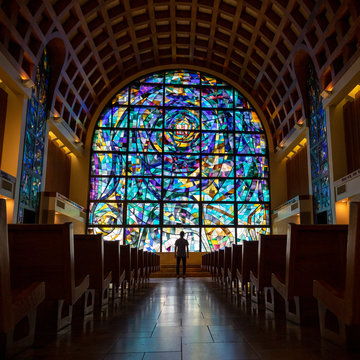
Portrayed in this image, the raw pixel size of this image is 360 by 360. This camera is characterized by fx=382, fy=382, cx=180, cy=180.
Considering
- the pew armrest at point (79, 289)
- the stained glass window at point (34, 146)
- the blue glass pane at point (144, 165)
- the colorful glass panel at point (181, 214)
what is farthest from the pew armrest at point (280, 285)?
the blue glass pane at point (144, 165)

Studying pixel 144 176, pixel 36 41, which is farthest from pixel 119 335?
pixel 144 176

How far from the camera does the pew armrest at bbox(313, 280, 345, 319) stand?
81.0 inches

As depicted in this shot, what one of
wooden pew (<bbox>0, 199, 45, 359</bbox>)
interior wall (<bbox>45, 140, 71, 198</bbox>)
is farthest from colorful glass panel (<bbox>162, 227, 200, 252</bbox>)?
wooden pew (<bbox>0, 199, 45, 359</bbox>)

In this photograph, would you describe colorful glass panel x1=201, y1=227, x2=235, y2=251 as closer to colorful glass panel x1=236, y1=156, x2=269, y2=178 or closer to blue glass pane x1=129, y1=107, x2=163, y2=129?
colorful glass panel x1=236, y1=156, x2=269, y2=178

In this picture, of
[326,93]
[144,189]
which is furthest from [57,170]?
[326,93]

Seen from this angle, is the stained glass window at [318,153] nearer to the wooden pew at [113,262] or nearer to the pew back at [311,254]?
the wooden pew at [113,262]

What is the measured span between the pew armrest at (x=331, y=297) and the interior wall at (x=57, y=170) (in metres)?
12.9

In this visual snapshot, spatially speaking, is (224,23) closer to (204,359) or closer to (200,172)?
(200,172)

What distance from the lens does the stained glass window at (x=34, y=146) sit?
11.2m

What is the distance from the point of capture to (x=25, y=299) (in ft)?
6.73

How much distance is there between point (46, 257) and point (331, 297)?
1919 millimetres

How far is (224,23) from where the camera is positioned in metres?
15.2

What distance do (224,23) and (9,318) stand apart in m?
15.2

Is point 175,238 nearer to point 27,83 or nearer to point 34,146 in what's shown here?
point 34,146
